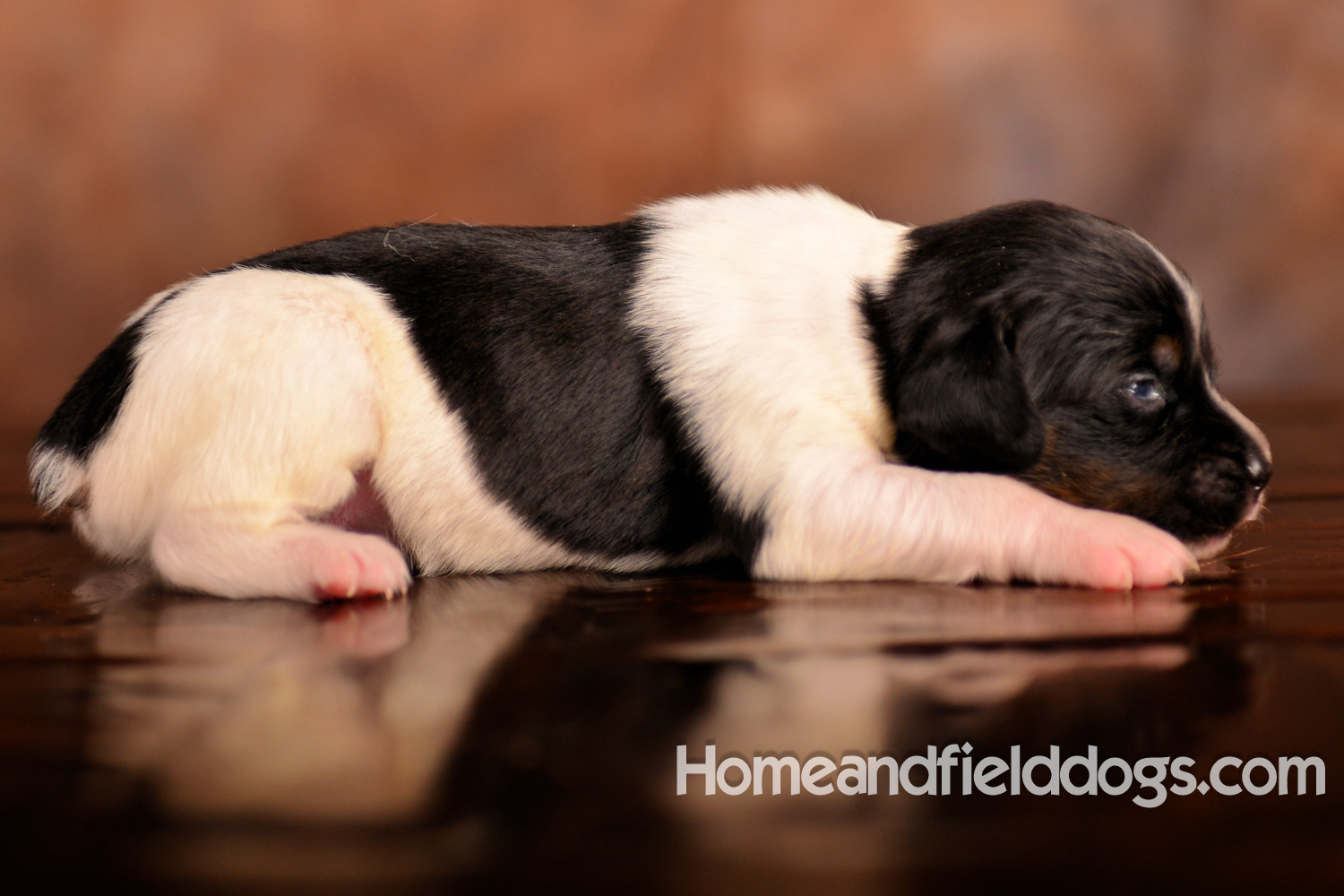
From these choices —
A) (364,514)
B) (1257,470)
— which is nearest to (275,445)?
(364,514)

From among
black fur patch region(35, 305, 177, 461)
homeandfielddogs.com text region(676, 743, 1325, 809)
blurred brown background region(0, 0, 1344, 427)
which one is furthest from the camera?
blurred brown background region(0, 0, 1344, 427)

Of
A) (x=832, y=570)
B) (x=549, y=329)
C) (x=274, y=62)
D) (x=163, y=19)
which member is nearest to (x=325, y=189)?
(x=274, y=62)

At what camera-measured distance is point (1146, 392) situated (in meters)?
2.49

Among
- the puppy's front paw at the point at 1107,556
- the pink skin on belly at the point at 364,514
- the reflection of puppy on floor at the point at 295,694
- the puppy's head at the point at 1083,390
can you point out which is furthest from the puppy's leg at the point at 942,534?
the pink skin on belly at the point at 364,514

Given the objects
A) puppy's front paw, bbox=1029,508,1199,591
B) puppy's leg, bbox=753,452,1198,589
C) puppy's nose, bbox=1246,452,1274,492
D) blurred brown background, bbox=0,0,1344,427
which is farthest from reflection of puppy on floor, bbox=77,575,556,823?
blurred brown background, bbox=0,0,1344,427

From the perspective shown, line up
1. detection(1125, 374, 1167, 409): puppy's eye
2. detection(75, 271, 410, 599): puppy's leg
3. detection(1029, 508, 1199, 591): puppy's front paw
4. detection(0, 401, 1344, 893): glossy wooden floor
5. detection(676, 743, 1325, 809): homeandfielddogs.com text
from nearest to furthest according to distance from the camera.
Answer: detection(0, 401, 1344, 893): glossy wooden floor
detection(676, 743, 1325, 809): homeandfielddogs.com text
detection(1029, 508, 1199, 591): puppy's front paw
detection(75, 271, 410, 599): puppy's leg
detection(1125, 374, 1167, 409): puppy's eye

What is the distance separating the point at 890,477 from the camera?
237 centimetres

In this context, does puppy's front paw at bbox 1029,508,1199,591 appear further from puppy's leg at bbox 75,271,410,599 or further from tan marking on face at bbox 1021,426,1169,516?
puppy's leg at bbox 75,271,410,599

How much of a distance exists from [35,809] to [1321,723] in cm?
147

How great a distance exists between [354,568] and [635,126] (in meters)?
3.72

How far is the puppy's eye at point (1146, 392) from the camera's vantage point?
2.48m

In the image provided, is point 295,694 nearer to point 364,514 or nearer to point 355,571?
point 355,571

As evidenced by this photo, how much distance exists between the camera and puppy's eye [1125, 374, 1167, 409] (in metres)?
2.48

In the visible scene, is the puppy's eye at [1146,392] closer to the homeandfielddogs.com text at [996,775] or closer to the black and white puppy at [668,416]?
the black and white puppy at [668,416]
